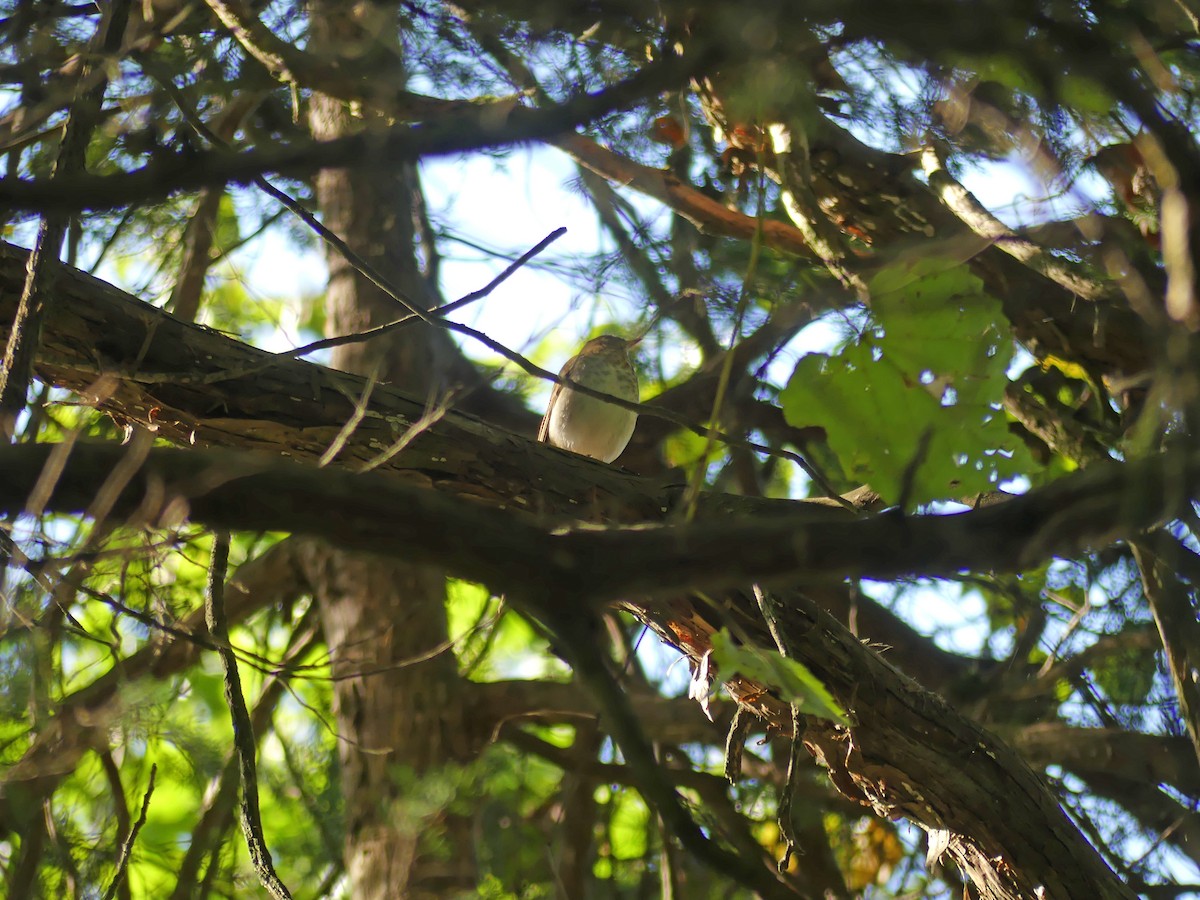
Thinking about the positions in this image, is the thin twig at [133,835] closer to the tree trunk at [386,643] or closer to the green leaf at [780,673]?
the tree trunk at [386,643]

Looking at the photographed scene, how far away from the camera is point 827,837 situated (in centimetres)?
378

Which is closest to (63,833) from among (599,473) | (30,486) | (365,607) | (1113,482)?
(365,607)

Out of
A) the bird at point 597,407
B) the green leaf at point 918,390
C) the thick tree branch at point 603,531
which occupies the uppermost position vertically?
the bird at point 597,407

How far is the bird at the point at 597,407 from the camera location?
382cm

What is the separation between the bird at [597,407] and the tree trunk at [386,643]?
1.87 feet

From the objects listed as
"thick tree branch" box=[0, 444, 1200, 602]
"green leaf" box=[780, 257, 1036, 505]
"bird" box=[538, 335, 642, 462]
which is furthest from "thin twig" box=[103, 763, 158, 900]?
"bird" box=[538, 335, 642, 462]

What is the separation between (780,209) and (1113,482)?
2.74 meters

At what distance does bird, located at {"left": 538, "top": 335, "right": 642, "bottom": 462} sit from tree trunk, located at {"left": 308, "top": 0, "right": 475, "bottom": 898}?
571 millimetres

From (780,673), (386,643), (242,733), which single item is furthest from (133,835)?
(386,643)

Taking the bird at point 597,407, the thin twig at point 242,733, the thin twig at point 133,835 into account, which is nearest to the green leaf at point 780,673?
the thin twig at point 242,733

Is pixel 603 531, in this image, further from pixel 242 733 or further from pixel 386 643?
pixel 386 643

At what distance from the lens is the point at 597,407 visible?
383cm

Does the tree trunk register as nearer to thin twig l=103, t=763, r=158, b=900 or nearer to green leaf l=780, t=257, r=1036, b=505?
thin twig l=103, t=763, r=158, b=900

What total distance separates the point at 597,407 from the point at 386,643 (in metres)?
1.22
